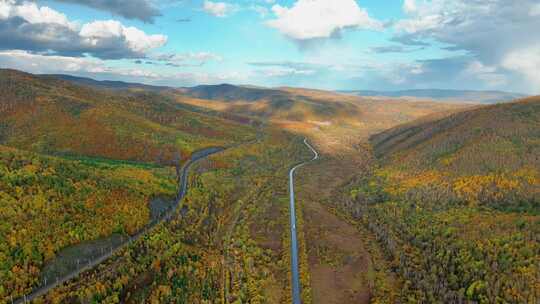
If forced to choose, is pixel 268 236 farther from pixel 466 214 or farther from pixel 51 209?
pixel 51 209

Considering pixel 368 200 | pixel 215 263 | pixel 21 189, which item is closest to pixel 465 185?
pixel 368 200

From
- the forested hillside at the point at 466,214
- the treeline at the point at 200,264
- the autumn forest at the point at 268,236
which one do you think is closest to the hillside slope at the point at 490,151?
the forested hillside at the point at 466,214

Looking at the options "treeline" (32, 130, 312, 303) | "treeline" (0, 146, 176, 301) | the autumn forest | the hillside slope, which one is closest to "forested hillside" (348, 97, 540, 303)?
the hillside slope

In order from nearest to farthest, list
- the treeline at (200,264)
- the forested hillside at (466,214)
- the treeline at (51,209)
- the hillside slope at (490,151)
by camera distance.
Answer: the treeline at (200,264) < the forested hillside at (466,214) < the treeline at (51,209) < the hillside slope at (490,151)

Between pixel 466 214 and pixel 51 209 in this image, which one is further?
pixel 466 214

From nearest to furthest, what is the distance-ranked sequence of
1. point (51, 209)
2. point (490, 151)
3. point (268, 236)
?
point (51, 209) < point (268, 236) < point (490, 151)

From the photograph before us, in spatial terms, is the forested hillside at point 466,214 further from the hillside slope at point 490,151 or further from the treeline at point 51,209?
the treeline at point 51,209

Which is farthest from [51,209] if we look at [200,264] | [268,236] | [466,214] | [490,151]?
[490,151]

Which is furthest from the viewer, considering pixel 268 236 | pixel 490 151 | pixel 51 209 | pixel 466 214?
pixel 490 151

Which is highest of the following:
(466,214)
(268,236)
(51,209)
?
(466,214)
